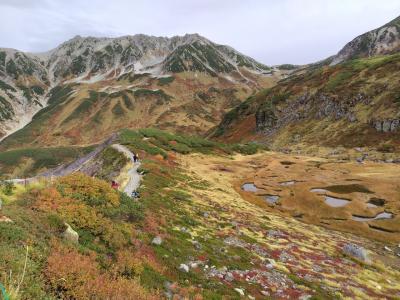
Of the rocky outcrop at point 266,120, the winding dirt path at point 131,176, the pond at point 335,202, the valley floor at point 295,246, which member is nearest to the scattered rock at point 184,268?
the valley floor at point 295,246

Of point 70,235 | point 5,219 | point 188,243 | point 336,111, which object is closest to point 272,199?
point 188,243

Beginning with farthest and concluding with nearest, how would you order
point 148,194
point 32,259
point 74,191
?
point 148,194, point 74,191, point 32,259

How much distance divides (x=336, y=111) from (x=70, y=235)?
384ft

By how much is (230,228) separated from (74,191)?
14.8 m

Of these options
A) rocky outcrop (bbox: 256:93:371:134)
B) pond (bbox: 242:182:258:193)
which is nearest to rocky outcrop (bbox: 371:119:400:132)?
rocky outcrop (bbox: 256:93:371:134)

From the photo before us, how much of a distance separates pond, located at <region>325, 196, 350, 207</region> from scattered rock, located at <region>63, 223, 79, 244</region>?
43094mm

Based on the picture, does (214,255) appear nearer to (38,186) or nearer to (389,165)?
(38,186)

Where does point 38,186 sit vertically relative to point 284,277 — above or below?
above

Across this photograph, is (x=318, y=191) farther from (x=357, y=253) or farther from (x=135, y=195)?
(x=135, y=195)

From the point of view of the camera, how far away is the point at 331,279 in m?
24.1

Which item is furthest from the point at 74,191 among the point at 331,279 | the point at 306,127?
the point at 306,127

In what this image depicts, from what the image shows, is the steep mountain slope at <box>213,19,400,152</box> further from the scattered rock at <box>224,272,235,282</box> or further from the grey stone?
the scattered rock at <box>224,272,235,282</box>

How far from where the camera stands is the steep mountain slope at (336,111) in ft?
322

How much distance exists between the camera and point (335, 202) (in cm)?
5241
